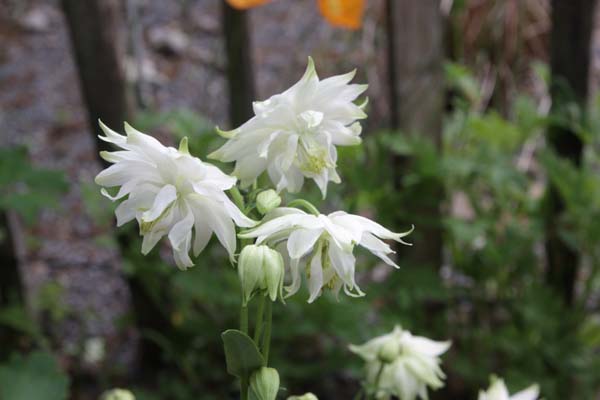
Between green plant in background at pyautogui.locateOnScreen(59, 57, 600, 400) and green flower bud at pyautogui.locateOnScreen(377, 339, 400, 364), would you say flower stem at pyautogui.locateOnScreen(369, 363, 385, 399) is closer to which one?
green flower bud at pyautogui.locateOnScreen(377, 339, 400, 364)

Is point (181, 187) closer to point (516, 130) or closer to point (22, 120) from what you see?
point (516, 130)

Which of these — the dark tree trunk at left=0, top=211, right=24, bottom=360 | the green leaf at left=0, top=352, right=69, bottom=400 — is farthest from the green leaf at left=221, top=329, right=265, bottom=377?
the dark tree trunk at left=0, top=211, right=24, bottom=360

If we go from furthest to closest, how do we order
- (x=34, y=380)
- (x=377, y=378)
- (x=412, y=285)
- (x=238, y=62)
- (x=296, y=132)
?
(x=238, y=62) → (x=412, y=285) → (x=34, y=380) → (x=377, y=378) → (x=296, y=132)

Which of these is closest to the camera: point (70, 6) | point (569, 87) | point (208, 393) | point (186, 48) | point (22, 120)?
point (70, 6)

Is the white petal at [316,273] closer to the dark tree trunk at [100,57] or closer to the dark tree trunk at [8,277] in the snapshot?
the dark tree trunk at [100,57]

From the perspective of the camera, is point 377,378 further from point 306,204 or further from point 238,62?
point 238,62

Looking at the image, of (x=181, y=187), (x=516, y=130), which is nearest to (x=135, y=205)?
(x=181, y=187)

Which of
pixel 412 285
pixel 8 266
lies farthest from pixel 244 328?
pixel 8 266
